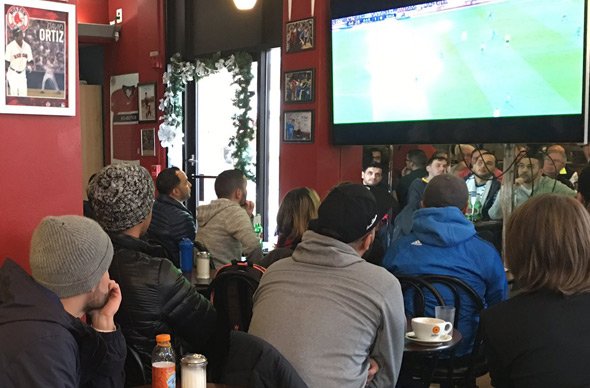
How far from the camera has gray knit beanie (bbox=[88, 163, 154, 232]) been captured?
8.61ft

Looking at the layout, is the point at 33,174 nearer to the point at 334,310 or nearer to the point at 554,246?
the point at 334,310

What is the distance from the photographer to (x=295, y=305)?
7.38ft

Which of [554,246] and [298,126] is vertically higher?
[298,126]

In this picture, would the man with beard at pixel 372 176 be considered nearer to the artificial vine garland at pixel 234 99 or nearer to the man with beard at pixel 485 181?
the man with beard at pixel 485 181

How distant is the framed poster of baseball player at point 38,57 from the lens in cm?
276

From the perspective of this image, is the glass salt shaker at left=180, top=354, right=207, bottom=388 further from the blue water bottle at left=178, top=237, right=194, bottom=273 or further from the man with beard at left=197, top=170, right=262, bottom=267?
the man with beard at left=197, top=170, right=262, bottom=267

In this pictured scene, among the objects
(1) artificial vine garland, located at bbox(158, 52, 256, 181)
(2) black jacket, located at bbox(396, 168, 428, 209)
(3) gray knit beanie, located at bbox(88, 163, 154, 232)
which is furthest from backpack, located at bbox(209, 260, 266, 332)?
(1) artificial vine garland, located at bbox(158, 52, 256, 181)

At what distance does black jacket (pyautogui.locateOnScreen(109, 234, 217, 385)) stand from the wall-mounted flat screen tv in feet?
8.21

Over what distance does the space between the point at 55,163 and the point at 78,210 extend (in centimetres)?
23

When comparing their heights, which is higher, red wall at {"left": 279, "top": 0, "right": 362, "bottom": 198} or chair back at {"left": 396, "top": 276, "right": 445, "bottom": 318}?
red wall at {"left": 279, "top": 0, "right": 362, "bottom": 198}

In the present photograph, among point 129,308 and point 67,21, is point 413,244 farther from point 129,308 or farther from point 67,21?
point 67,21

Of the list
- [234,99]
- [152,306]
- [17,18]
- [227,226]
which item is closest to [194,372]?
[152,306]

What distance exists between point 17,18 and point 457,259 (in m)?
2.17

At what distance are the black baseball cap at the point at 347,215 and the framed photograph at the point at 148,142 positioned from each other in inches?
240
